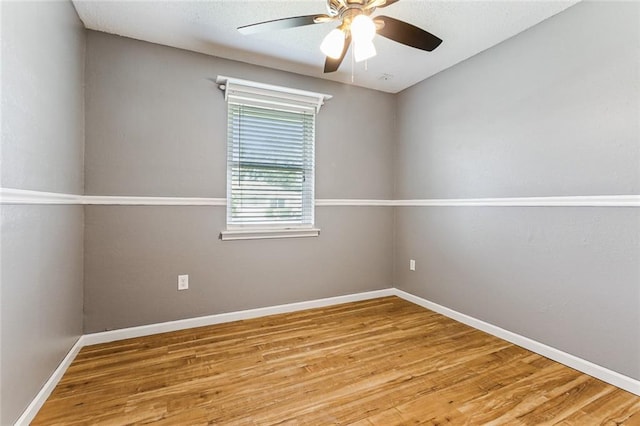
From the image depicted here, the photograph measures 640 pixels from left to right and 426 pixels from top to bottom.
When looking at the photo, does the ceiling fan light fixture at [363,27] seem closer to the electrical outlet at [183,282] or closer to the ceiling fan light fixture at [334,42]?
the ceiling fan light fixture at [334,42]

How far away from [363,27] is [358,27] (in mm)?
25

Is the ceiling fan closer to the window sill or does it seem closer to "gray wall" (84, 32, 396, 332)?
"gray wall" (84, 32, 396, 332)

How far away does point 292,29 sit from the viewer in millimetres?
2184

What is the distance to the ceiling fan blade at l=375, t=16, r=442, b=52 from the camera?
155 centimetres

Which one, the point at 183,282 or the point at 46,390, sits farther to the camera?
the point at 183,282

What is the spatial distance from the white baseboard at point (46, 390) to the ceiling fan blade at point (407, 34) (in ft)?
8.22

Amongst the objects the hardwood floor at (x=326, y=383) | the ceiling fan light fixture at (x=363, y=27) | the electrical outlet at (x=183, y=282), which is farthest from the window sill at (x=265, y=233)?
the ceiling fan light fixture at (x=363, y=27)

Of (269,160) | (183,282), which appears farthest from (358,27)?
(183,282)

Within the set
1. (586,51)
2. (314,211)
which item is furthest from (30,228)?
(586,51)

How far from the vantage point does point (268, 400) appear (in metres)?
1.56

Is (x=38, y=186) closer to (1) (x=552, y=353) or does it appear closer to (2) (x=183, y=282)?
(2) (x=183, y=282)

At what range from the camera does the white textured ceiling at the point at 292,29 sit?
1924 millimetres

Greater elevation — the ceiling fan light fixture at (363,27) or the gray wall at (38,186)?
the ceiling fan light fixture at (363,27)

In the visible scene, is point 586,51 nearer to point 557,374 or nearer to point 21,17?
point 557,374
